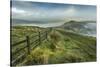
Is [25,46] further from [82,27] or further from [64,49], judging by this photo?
[82,27]

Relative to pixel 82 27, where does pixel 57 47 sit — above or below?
below

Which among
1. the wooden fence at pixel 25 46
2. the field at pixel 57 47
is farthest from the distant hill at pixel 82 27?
the wooden fence at pixel 25 46

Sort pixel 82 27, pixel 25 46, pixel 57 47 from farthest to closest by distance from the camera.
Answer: pixel 82 27
pixel 57 47
pixel 25 46

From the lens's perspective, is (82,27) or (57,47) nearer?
(57,47)

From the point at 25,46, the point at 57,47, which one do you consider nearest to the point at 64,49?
the point at 57,47

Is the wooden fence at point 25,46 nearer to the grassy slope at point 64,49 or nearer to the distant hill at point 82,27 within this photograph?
the grassy slope at point 64,49

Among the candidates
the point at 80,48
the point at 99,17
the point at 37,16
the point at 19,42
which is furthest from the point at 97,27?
the point at 19,42

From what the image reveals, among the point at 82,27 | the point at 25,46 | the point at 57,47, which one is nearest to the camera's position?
the point at 25,46
